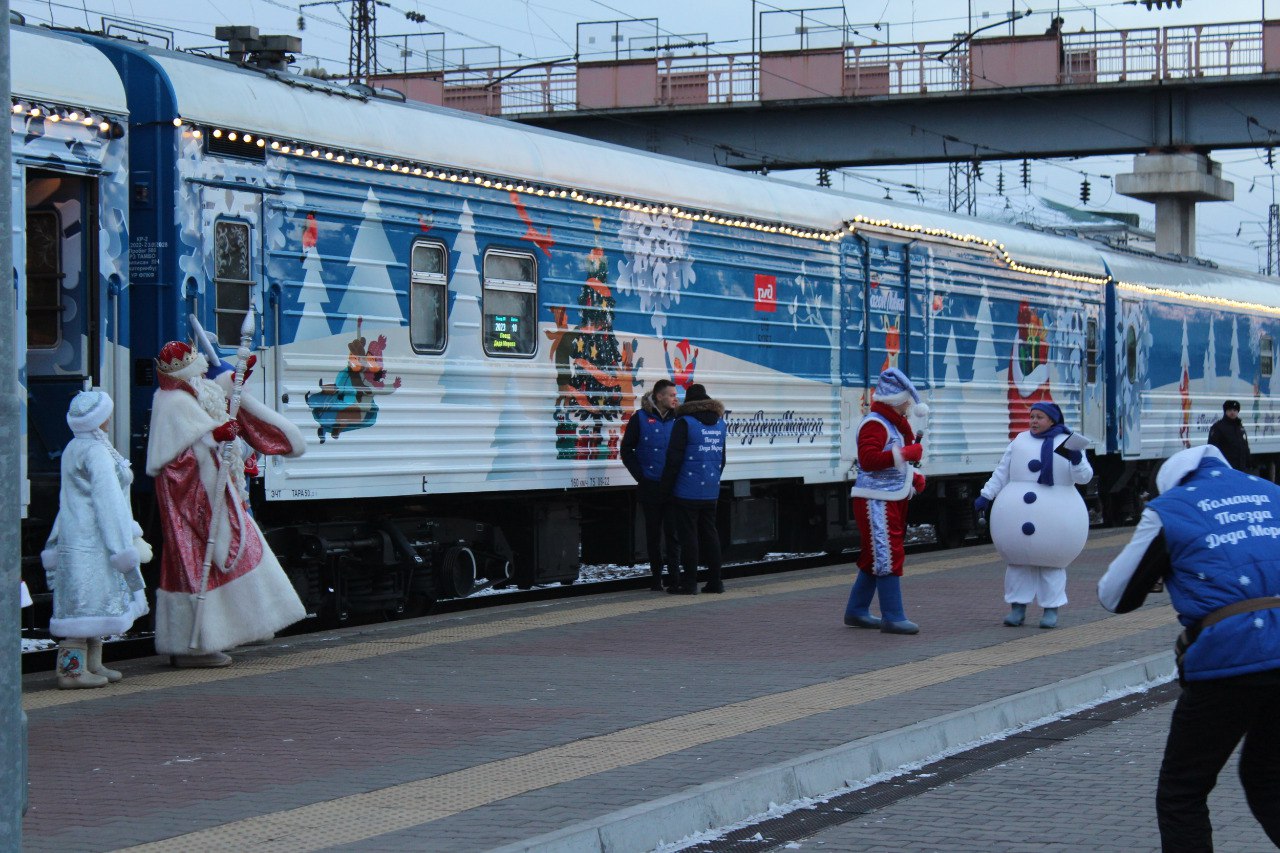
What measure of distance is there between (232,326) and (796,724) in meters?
4.93

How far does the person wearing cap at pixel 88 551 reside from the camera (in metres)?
9.61

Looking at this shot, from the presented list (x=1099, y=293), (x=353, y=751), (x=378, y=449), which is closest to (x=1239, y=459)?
(x=1099, y=293)

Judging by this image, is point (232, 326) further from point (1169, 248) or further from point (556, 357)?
point (1169, 248)

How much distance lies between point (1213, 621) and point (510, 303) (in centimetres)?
915

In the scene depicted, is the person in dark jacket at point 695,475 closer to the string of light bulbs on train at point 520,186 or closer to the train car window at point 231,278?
the string of light bulbs on train at point 520,186

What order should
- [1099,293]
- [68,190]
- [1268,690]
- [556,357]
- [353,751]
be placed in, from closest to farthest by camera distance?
[1268,690]
[353,751]
[68,190]
[556,357]
[1099,293]

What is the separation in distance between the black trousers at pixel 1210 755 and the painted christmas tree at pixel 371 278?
26.0 feet

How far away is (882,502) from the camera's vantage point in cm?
1223

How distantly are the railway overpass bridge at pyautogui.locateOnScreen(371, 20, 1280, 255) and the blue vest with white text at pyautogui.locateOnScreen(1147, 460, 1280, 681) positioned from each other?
109 ft

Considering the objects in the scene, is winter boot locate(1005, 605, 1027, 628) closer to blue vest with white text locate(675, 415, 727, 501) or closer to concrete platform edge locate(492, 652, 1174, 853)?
concrete platform edge locate(492, 652, 1174, 853)

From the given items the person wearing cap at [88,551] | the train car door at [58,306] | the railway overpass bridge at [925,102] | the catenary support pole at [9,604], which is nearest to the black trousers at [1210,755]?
the catenary support pole at [9,604]

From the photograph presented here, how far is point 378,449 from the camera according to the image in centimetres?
1265

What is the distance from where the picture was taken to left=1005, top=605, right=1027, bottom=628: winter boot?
12719 millimetres

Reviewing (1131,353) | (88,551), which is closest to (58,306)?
(88,551)
